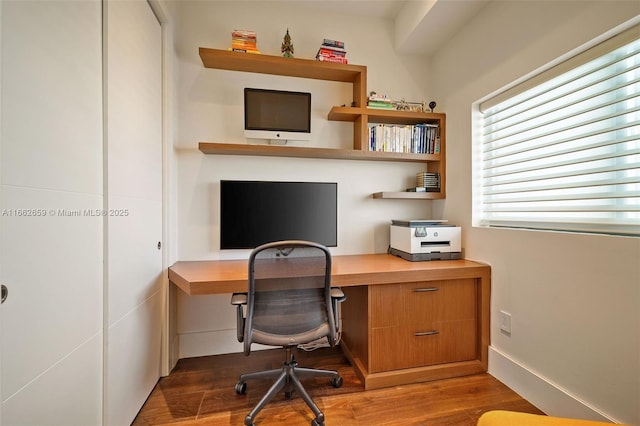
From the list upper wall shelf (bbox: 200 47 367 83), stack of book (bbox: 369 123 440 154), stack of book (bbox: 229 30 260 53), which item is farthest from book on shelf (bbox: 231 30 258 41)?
stack of book (bbox: 369 123 440 154)

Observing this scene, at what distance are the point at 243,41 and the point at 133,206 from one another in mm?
1414

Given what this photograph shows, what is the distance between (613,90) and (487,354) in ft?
5.53

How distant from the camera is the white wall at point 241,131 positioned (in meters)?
1.99

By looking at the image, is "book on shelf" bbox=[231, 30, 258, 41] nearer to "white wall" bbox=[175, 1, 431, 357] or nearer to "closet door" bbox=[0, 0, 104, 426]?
"white wall" bbox=[175, 1, 431, 357]

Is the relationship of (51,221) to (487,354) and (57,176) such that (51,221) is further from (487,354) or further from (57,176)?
(487,354)

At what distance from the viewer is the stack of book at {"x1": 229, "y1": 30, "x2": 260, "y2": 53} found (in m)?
1.89

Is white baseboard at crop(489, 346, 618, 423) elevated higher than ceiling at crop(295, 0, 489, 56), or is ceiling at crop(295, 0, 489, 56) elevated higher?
ceiling at crop(295, 0, 489, 56)

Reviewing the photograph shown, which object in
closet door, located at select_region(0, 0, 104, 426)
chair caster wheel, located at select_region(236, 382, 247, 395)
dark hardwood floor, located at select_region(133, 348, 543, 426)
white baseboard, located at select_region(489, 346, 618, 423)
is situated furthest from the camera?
chair caster wheel, located at select_region(236, 382, 247, 395)

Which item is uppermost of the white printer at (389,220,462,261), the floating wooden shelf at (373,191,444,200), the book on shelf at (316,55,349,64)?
the book on shelf at (316,55,349,64)

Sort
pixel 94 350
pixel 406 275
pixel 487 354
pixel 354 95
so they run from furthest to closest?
pixel 354 95 < pixel 487 354 < pixel 406 275 < pixel 94 350

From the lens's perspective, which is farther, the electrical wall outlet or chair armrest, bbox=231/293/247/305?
the electrical wall outlet

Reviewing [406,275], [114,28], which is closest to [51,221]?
[114,28]

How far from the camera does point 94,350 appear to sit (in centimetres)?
107

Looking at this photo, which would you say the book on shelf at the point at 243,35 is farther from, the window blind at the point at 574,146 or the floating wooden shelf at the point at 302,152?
the window blind at the point at 574,146
